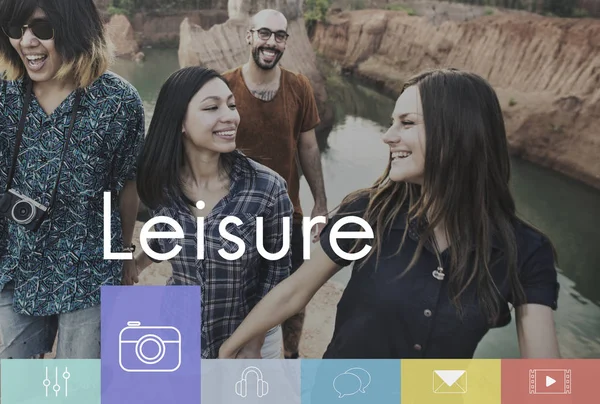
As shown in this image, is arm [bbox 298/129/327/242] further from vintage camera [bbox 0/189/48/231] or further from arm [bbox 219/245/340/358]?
vintage camera [bbox 0/189/48/231]

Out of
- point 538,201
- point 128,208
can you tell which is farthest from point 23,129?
point 538,201

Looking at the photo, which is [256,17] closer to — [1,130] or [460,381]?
[1,130]

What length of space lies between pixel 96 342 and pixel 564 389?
1.08 m

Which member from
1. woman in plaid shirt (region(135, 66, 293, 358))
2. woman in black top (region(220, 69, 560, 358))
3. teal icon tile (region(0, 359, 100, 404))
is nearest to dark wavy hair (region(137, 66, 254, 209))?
woman in plaid shirt (region(135, 66, 293, 358))

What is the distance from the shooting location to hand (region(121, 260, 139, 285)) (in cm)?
145

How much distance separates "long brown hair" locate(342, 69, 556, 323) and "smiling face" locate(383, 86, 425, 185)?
18mm

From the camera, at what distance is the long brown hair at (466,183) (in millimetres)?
1121

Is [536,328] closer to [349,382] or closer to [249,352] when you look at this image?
[349,382]

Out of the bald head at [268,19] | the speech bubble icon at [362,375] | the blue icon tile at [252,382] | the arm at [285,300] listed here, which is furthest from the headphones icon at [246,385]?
the bald head at [268,19]

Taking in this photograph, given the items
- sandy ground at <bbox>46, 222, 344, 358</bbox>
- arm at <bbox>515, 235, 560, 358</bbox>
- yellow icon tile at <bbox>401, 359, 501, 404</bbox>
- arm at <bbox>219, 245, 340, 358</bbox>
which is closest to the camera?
arm at <bbox>515, 235, 560, 358</bbox>

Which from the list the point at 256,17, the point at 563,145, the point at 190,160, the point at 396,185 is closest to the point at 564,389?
the point at 563,145

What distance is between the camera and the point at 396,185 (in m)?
1.23

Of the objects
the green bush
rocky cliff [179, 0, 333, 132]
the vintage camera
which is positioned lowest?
the vintage camera

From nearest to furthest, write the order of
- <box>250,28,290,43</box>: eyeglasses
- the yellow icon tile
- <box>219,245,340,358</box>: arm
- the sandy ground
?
<box>219,245,340,358</box>: arm < the yellow icon tile < <box>250,28,290,43</box>: eyeglasses < the sandy ground
